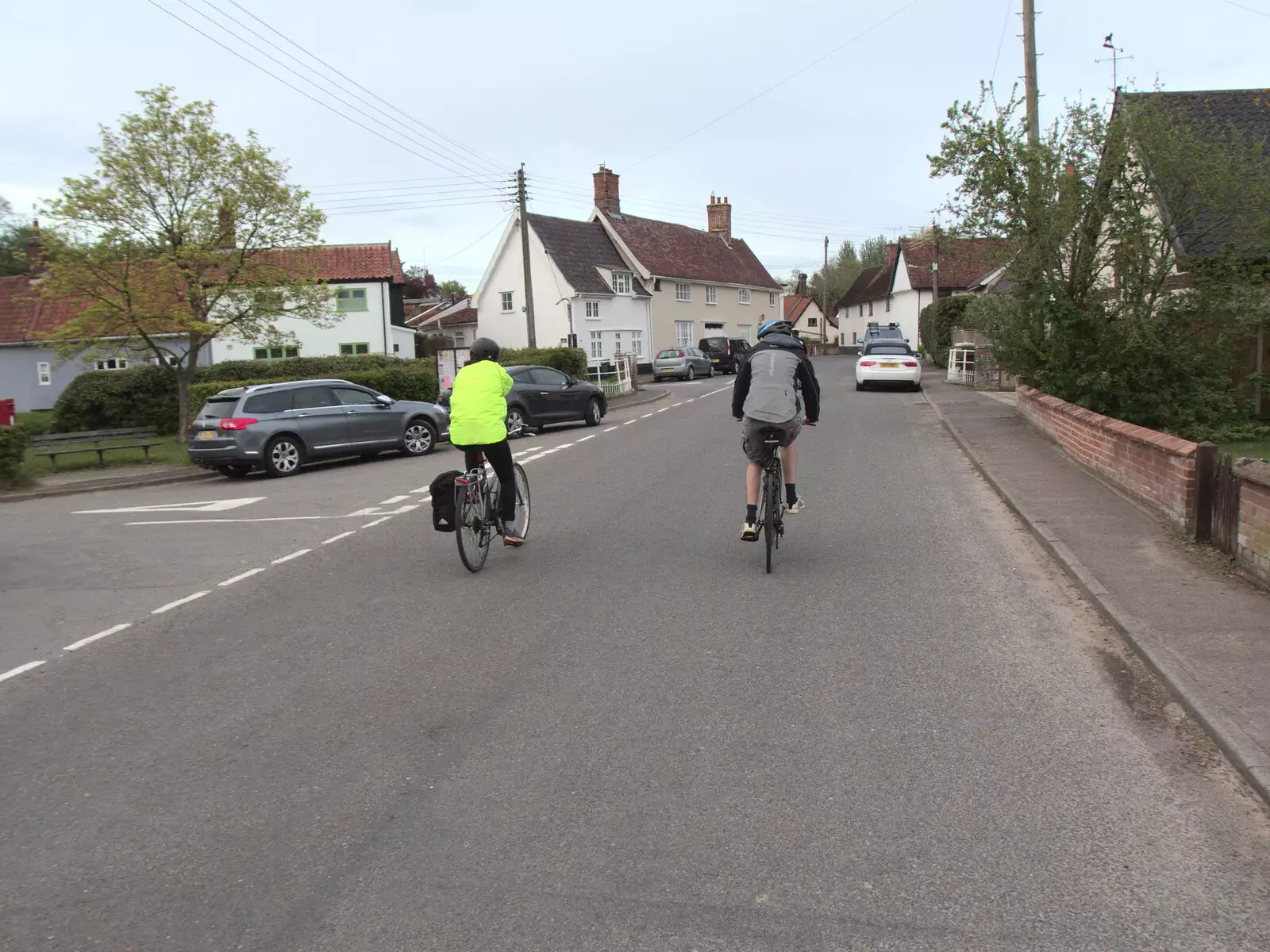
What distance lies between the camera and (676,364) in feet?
139

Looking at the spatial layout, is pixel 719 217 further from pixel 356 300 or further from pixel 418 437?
pixel 418 437

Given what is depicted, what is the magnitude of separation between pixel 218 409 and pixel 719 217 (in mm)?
55033

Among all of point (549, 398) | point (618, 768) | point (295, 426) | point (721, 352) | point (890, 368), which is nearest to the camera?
point (618, 768)

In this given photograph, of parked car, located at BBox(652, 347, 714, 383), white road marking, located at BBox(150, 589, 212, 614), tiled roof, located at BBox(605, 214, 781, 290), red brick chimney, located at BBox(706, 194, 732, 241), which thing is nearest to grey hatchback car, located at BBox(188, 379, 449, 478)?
white road marking, located at BBox(150, 589, 212, 614)

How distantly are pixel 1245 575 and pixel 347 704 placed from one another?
229 inches

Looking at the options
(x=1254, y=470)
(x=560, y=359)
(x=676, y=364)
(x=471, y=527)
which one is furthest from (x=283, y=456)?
(x=676, y=364)

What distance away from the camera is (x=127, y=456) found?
19.8m

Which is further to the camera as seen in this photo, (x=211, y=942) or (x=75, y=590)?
(x=75, y=590)

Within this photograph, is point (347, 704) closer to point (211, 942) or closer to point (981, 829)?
point (211, 942)

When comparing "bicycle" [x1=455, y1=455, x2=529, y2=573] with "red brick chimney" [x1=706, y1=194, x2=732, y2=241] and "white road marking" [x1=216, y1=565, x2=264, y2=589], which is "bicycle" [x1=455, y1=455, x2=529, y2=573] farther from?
"red brick chimney" [x1=706, y1=194, x2=732, y2=241]

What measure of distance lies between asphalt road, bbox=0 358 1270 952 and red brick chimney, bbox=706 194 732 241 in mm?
61568

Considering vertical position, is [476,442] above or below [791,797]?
above

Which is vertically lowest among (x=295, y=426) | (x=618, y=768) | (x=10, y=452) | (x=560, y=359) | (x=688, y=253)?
(x=618, y=768)

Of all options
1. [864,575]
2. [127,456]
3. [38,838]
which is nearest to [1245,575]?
[864,575]
